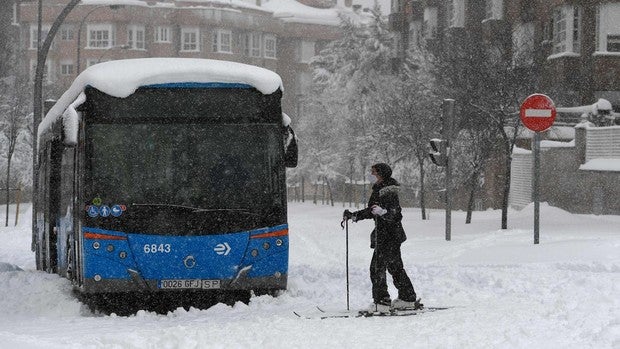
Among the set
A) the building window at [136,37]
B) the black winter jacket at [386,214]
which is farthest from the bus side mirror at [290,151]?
the building window at [136,37]

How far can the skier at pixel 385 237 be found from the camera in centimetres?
1221

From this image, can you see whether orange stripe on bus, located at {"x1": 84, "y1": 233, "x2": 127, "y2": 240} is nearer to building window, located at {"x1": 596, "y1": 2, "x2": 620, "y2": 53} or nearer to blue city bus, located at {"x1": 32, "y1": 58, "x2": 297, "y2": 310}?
blue city bus, located at {"x1": 32, "y1": 58, "x2": 297, "y2": 310}

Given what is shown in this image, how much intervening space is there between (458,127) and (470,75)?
22.0 ft

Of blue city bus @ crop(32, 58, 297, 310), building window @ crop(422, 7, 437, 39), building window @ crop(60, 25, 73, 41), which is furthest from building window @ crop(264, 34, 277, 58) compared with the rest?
blue city bus @ crop(32, 58, 297, 310)

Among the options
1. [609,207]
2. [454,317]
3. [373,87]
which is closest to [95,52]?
[373,87]

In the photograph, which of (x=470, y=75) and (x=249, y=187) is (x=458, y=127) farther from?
(x=249, y=187)

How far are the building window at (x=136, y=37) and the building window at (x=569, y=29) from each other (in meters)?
67.0

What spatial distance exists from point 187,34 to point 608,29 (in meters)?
71.6

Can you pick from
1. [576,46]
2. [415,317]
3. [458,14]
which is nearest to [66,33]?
[458,14]

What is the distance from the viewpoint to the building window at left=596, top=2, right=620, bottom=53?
134 feet

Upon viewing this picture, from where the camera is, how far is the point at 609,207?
32.2 m

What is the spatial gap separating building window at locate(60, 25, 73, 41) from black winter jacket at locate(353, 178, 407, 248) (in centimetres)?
9735

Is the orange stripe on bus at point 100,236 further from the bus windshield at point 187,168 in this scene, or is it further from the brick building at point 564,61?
the brick building at point 564,61

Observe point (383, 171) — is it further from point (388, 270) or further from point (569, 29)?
point (569, 29)
